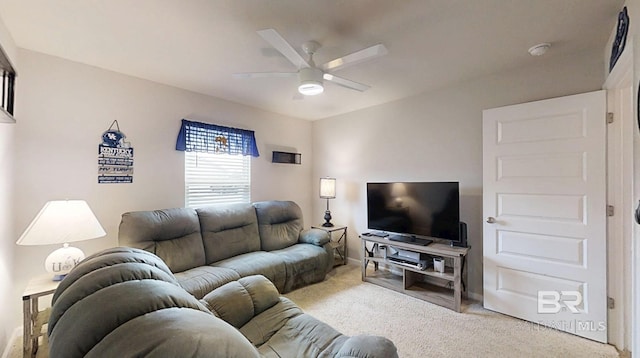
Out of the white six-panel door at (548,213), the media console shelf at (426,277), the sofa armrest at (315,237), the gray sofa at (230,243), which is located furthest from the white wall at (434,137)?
the gray sofa at (230,243)

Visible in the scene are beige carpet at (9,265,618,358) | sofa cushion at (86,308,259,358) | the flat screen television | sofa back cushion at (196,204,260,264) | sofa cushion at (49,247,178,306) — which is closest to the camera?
sofa cushion at (86,308,259,358)

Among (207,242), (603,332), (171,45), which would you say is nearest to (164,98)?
(171,45)

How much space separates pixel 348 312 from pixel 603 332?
2.11 m

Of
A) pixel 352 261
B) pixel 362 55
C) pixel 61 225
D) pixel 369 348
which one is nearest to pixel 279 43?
pixel 362 55

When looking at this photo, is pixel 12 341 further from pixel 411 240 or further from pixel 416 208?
pixel 416 208

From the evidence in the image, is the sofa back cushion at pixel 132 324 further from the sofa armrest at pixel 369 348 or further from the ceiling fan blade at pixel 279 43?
the ceiling fan blade at pixel 279 43

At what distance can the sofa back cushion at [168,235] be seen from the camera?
2.63 metres

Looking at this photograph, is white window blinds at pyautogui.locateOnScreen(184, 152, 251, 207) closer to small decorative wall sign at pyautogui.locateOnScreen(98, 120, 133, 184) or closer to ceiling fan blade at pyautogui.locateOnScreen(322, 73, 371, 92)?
small decorative wall sign at pyautogui.locateOnScreen(98, 120, 133, 184)

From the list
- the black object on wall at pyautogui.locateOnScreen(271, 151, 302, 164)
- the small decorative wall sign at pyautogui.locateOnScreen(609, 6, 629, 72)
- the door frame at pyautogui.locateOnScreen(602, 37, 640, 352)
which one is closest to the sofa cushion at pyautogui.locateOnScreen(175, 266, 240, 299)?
the black object on wall at pyautogui.locateOnScreen(271, 151, 302, 164)

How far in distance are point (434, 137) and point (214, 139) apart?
2888 mm

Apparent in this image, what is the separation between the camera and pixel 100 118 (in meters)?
2.71

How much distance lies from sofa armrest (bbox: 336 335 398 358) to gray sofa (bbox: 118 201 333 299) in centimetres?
171

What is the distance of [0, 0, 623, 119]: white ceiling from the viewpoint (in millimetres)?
1770

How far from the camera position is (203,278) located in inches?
99.3
